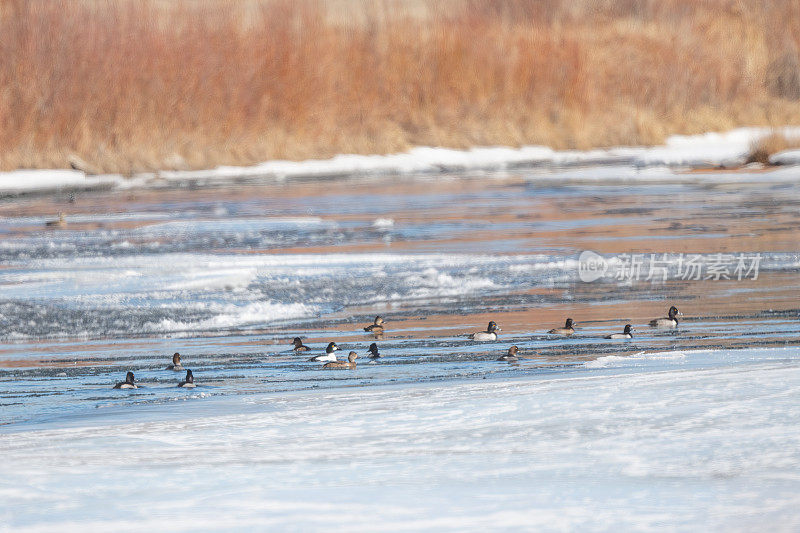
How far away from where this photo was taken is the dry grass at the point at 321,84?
93.1ft

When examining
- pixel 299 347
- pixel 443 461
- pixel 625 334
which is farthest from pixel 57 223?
pixel 443 461

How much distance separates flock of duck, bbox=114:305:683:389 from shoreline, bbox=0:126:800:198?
15.7 metres

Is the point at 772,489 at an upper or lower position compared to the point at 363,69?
lower

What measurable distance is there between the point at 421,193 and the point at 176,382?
17.3 meters

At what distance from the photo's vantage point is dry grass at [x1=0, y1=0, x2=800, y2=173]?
2839 cm

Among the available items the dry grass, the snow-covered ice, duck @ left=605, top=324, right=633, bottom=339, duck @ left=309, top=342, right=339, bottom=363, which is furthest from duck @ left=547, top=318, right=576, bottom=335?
the dry grass

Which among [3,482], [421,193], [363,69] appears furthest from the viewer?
[363,69]

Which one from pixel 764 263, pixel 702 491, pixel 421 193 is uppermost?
pixel 421 193

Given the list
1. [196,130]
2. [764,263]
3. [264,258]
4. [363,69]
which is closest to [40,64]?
[196,130]

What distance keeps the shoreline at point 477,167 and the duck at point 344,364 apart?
17606mm

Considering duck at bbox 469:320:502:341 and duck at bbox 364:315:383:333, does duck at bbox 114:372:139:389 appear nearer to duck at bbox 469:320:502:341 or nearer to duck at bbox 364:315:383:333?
duck at bbox 364:315:383:333

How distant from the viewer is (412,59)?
3422cm

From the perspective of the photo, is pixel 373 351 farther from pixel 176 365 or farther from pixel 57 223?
pixel 57 223

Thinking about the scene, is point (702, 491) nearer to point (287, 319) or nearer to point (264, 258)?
point (287, 319)
